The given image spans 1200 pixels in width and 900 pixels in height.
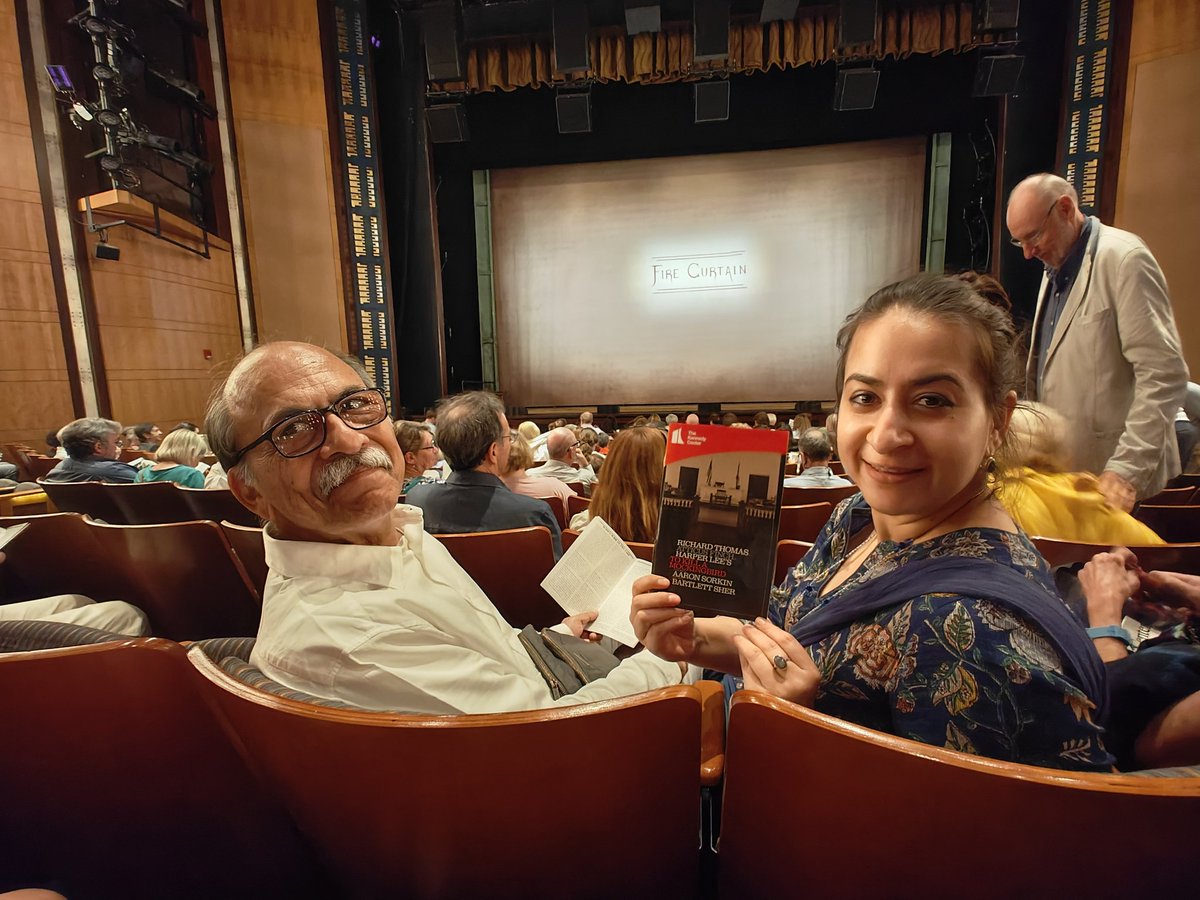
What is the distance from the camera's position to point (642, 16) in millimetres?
6609

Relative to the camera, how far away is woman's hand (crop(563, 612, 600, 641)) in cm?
143

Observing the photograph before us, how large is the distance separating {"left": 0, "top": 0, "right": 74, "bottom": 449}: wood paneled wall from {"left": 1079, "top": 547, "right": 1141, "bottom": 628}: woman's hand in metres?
7.89

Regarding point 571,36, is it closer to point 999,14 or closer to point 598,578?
point 999,14

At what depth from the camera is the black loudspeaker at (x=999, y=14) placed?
6098 mm

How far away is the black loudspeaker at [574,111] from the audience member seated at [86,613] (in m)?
8.08

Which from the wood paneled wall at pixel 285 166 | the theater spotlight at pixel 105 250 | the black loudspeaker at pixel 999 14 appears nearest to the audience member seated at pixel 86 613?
the theater spotlight at pixel 105 250

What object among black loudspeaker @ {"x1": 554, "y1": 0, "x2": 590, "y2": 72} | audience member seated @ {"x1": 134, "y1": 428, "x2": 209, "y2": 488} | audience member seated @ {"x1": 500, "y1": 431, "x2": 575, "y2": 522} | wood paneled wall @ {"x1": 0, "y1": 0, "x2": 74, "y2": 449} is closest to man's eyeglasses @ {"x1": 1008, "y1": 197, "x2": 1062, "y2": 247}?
audience member seated @ {"x1": 500, "y1": 431, "x2": 575, "y2": 522}

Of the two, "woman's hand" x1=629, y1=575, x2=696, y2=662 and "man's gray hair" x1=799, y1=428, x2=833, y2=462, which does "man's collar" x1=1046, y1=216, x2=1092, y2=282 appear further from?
"woman's hand" x1=629, y1=575, x2=696, y2=662

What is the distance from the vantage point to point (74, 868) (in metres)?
0.90

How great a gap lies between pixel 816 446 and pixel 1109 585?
203 centimetres

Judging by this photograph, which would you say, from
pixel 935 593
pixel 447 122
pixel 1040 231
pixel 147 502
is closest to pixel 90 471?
pixel 147 502

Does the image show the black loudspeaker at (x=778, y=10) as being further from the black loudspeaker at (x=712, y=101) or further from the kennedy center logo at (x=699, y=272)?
the kennedy center logo at (x=699, y=272)

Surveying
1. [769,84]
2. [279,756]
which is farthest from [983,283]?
[769,84]

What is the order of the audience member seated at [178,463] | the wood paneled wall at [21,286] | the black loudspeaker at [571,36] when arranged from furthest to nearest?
the black loudspeaker at [571,36], the wood paneled wall at [21,286], the audience member seated at [178,463]
